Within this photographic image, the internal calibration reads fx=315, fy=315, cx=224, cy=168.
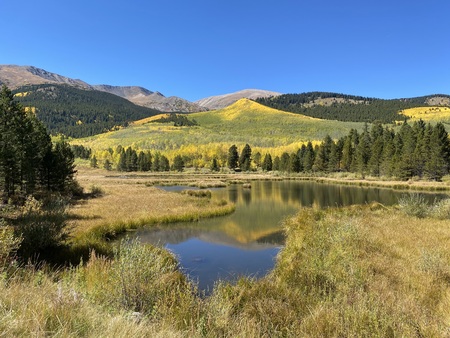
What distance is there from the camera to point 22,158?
28.8m

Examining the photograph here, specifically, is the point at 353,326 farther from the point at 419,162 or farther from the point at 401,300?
the point at 419,162

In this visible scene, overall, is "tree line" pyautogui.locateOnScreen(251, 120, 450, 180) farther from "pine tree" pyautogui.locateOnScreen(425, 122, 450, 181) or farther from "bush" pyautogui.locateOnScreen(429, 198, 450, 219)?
"bush" pyautogui.locateOnScreen(429, 198, 450, 219)

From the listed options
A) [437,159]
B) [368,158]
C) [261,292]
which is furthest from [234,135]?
[261,292]

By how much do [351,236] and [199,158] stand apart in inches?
4268

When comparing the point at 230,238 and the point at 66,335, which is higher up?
the point at 66,335

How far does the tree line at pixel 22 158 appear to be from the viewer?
90.8ft

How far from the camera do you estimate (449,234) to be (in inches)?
535

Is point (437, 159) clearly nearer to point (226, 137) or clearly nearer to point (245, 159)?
point (245, 159)

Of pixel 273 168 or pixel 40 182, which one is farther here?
pixel 273 168

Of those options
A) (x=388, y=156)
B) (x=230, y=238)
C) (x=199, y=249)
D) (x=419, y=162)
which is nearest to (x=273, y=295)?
(x=199, y=249)

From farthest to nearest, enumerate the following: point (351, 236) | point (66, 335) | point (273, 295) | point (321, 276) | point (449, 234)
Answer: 1. point (449, 234)
2. point (351, 236)
3. point (321, 276)
4. point (273, 295)
5. point (66, 335)

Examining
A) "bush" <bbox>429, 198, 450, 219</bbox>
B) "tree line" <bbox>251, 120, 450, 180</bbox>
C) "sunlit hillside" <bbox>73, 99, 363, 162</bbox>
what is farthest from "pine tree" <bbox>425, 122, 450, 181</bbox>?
"sunlit hillside" <bbox>73, 99, 363, 162</bbox>

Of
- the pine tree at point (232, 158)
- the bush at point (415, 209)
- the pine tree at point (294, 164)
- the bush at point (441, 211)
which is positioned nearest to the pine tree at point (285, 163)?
the pine tree at point (294, 164)

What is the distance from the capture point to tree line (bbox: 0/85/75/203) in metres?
27.7
